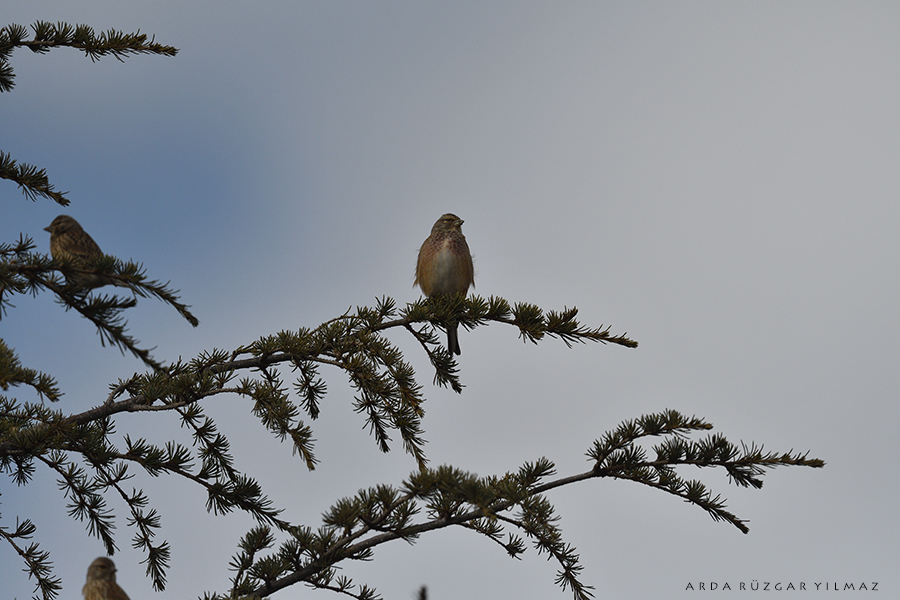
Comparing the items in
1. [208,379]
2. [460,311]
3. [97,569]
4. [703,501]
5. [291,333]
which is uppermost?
[460,311]

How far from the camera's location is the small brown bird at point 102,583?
4.44 metres

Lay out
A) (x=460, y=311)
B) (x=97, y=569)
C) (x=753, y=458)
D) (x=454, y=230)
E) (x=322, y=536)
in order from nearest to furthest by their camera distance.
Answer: (x=322, y=536)
(x=753, y=458)
(x=97, y=569)
(x=460, y=311)
(x=454, y=230)

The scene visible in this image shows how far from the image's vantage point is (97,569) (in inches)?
177

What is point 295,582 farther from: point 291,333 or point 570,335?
point 570,335

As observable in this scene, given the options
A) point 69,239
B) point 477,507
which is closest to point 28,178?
point 69,239

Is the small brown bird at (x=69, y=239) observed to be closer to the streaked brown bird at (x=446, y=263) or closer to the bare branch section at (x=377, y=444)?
the bare branch section at (x=377, y=444)

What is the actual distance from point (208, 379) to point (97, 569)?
4.66 ft

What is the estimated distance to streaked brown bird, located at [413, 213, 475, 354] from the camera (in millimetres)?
6965

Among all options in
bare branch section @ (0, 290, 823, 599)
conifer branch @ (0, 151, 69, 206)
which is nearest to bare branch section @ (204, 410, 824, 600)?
bare branch section @ (0, 290, 823, 599)

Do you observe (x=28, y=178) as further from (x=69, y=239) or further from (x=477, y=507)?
(x=477, y=507)

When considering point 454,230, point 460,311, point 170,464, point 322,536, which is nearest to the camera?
point 322,536

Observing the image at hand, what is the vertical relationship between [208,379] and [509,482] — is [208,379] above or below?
above

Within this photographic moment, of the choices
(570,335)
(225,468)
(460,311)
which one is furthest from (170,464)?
(570,335)

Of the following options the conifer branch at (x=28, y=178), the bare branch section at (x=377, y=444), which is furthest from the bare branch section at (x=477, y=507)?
the conifer branch at (x=28, y=178)
